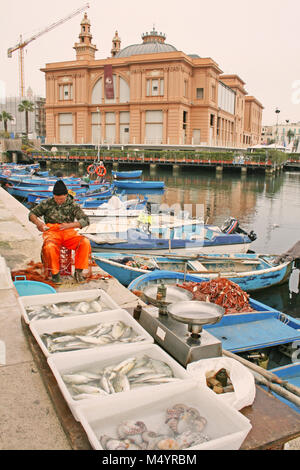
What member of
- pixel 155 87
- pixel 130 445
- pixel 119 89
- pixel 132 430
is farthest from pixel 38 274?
pixel 119 89

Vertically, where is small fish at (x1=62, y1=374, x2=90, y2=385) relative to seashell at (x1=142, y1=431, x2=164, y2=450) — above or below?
above

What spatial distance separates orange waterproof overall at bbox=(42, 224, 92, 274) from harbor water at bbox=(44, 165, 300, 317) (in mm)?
6597

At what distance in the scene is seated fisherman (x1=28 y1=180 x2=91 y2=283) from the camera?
227 inches

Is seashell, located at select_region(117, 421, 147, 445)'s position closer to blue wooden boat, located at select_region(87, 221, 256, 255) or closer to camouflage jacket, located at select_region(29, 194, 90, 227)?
camouflage jacket, located at select_region(29, 194, 90, 227)

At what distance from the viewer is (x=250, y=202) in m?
32.5

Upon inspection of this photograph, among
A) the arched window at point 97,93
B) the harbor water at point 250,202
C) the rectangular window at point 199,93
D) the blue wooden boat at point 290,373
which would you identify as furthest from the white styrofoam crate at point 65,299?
the arched window at point 97,93

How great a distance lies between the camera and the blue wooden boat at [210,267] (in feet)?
31.4

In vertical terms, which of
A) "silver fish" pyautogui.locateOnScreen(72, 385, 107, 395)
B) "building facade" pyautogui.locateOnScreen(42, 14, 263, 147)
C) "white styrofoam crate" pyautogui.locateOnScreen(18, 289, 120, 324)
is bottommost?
"silver fish" pyautogui.locateOnScreen(72, 385, 107, 395)

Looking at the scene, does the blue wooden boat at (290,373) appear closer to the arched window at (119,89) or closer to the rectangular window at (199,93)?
the arched window at (119,89)

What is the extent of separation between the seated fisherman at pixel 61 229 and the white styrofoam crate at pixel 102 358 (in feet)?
9.38

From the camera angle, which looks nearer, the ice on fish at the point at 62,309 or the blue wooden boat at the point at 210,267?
the ice on fish at the point at 62,309

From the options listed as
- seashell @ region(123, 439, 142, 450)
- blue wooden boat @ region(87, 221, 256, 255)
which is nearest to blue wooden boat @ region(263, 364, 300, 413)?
seashell @ region(123, 439, 142, 450)

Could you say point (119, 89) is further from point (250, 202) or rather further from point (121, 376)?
point (121, 376)

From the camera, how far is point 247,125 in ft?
340
